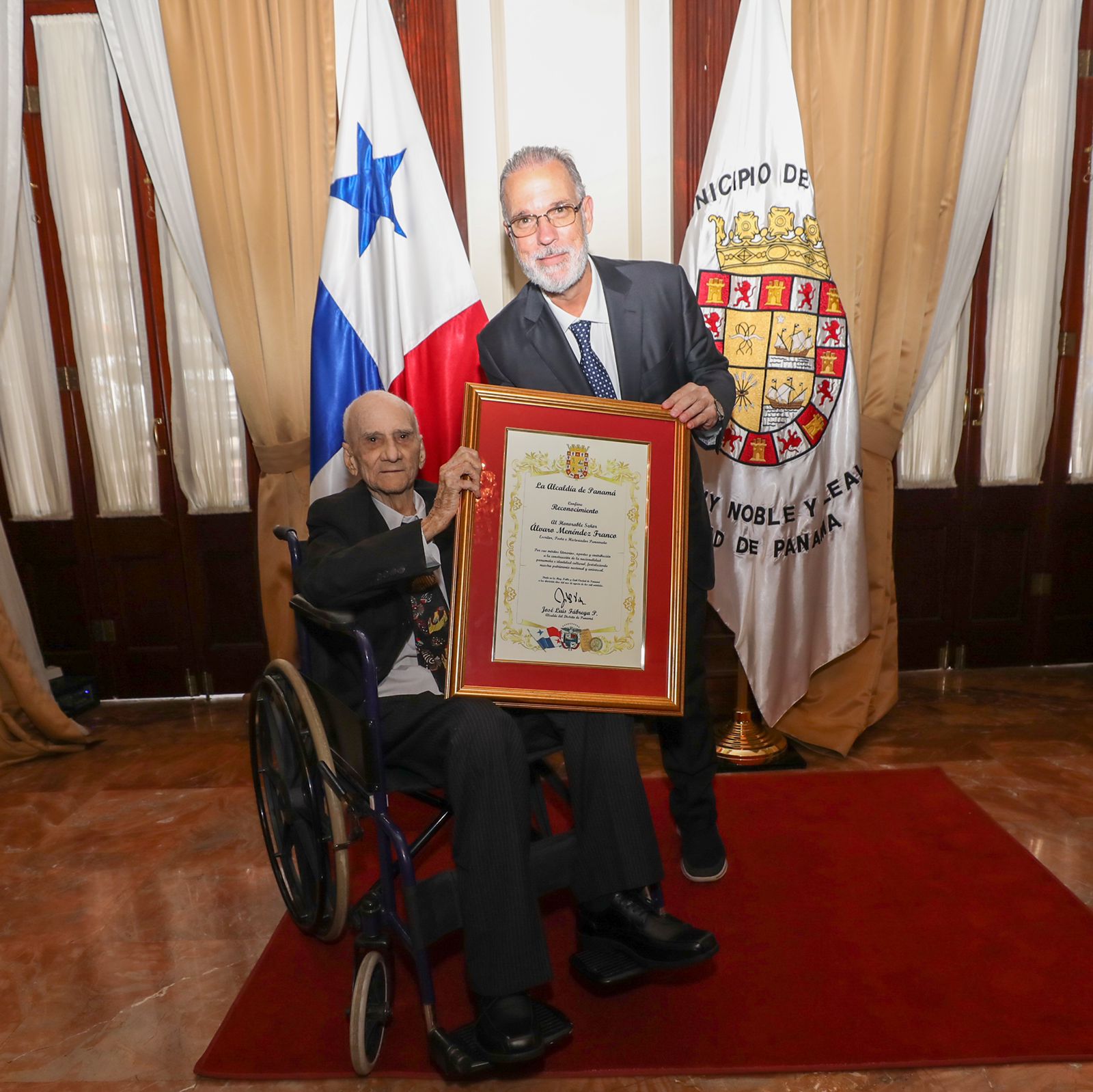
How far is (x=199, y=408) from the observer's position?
3664 millimetres

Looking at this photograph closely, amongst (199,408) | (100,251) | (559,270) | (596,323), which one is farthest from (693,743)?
(100,251)

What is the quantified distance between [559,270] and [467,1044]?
1619 mm

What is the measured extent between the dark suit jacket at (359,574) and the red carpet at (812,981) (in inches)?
26.6

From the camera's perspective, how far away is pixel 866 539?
3266 millimetres

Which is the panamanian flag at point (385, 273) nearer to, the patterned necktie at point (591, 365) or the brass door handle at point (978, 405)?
the patterned necktie at point (591, 365)

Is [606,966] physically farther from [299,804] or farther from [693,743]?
[299,804]

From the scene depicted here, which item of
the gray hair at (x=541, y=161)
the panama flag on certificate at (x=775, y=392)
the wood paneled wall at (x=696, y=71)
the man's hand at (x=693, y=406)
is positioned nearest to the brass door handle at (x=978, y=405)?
the panama flag on certificate at (x=775, y=392)

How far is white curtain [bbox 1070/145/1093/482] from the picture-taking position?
364 cm

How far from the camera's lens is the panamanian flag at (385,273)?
2.97m

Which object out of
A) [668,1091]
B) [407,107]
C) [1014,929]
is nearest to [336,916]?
[668,1091]

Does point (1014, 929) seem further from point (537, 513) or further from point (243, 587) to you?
point (243, 587)

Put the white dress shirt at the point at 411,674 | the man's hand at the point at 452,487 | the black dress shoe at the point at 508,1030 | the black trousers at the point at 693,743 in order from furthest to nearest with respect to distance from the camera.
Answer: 1. the black trousers at the point at 693,743
2. the white dress shirt at the point at 411,674
3. the man's hand at the point at 452,487
4. the black dress shoe at the point at 508,1030

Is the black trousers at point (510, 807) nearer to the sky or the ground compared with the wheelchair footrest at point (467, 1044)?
nearer to the sky

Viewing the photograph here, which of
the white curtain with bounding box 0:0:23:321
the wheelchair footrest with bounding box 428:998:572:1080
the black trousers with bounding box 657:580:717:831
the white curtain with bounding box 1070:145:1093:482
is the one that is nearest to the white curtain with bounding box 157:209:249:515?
the white curtain with bounding box 0:0:23:321
